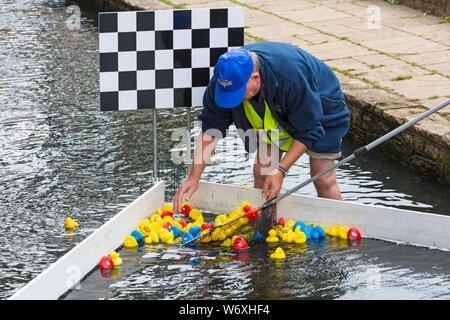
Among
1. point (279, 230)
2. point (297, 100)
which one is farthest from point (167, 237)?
point (297, 100)

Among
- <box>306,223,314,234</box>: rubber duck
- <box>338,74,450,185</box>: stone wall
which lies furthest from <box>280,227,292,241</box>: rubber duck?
<box>338,74,450,185</box>: stone wall

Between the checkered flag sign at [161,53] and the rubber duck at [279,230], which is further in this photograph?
the checkered flag sign at [161,53]

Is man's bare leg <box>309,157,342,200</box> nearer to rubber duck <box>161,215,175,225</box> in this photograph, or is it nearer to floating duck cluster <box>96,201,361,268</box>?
floating duck cluster <box>96,201,361,268</box>

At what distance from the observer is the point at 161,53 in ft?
14.9

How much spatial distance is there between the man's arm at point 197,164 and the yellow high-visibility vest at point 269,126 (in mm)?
267

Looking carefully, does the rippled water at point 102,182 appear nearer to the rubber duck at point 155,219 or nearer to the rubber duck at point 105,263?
the rubber duck at point 105,263

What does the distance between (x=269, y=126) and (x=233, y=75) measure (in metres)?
0.51

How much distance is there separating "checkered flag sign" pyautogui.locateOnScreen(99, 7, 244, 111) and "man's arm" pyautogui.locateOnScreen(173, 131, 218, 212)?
0.41m

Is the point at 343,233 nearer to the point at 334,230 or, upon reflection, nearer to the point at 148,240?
the point at 334,230

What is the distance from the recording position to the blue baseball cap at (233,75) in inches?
148

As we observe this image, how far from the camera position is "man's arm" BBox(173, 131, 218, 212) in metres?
4.32

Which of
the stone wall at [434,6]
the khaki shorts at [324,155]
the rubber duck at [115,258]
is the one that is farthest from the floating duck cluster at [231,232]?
the stone wall at [434,6]
